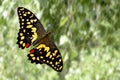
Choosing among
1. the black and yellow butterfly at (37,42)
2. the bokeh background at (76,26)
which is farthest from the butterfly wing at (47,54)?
the bokeh background at (76,26)

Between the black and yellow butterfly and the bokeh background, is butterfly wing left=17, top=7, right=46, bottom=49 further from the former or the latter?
the bokeh background

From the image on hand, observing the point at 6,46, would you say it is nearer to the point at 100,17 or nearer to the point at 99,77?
the point at 99,77

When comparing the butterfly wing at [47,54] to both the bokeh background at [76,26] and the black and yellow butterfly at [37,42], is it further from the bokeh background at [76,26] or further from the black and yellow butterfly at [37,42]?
the bokeh background at [76,26]

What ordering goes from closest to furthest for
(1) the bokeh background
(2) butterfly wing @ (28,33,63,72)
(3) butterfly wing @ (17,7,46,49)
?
(2) butterfly wing @ (28,33,63,72)
(3) butterfly wing @ (17,7,46,49)
(1) the bokeh background

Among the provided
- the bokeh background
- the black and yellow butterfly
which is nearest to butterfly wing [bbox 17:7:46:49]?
the black and yellow butterfly

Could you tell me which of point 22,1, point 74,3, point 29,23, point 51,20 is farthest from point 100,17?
point 29,23

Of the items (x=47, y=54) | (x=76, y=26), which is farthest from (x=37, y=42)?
(x=76, y=26)

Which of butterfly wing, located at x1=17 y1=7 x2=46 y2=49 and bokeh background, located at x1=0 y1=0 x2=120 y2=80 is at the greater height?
butterfly wing, located at x1=17 y1=7 x2=46 y2=49
